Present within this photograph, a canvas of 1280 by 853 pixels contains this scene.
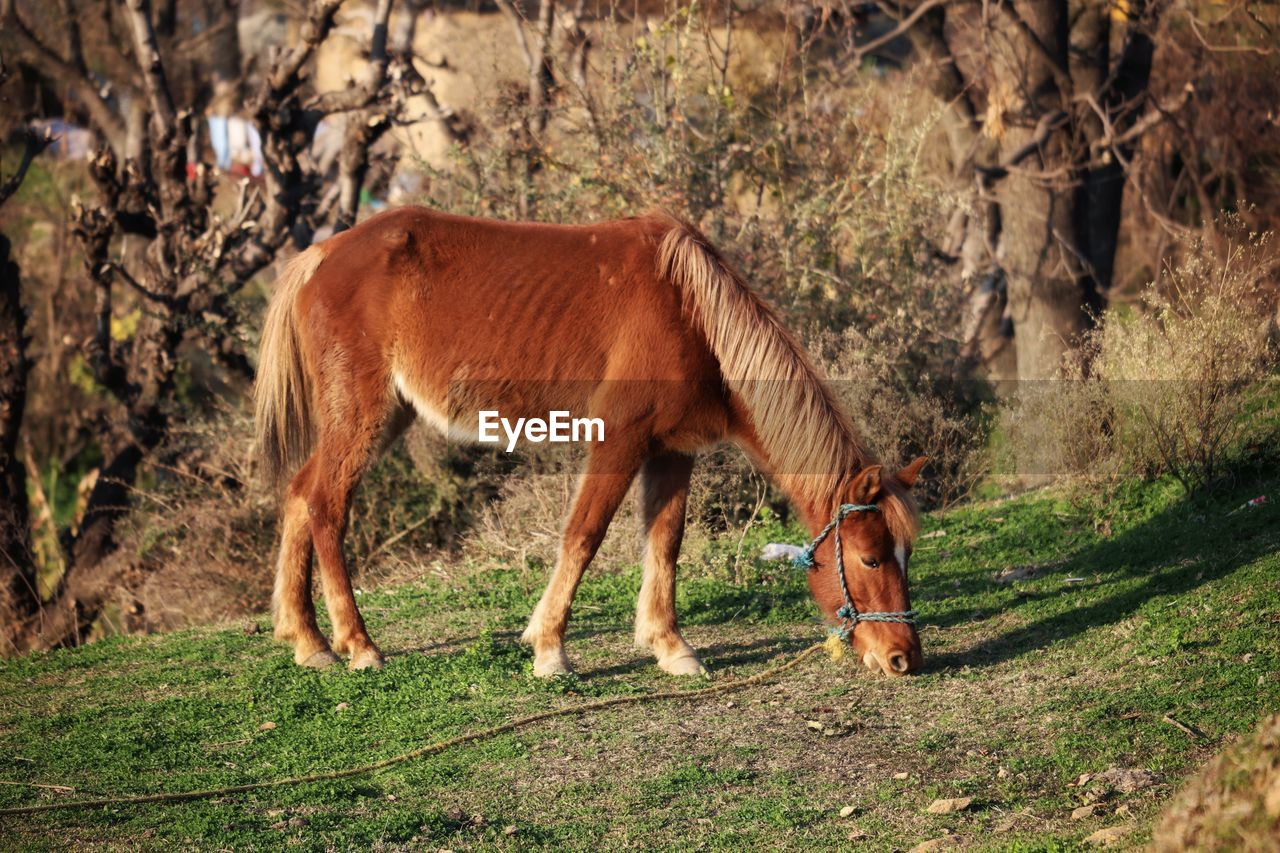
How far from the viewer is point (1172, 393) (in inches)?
316

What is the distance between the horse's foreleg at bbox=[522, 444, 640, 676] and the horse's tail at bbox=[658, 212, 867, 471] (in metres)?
0.63

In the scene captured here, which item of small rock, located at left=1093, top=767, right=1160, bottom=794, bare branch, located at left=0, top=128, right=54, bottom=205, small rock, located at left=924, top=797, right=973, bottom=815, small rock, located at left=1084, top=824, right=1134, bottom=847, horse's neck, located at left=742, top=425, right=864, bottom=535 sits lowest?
small rock, located at left=924, top=797, right=973, bottom=815

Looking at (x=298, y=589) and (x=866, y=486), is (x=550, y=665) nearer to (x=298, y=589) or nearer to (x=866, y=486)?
(x=298, y=589)

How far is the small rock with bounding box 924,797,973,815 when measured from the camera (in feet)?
15.0

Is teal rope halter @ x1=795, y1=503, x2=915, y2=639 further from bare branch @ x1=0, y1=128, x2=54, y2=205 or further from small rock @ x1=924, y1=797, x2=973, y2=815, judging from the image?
bare branch @ x1=0, y1=128, x2=54, y2=205

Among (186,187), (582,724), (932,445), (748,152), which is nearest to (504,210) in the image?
(748,152)

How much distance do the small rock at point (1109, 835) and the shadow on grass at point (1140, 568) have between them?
6.45 ft

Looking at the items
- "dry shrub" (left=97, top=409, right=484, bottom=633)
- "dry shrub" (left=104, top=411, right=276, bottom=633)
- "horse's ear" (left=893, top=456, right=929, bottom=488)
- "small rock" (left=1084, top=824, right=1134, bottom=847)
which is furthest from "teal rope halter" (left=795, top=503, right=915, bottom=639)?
"dry shrub" (left=104, top=411, right=276, bottom=633)

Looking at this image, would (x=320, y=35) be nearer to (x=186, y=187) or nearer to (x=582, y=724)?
(x=186, y=187)

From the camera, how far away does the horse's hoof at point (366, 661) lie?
6.42m

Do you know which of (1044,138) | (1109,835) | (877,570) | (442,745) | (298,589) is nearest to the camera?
(1109,835)

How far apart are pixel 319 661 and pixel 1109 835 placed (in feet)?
12.9

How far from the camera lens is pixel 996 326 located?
51.2 feet

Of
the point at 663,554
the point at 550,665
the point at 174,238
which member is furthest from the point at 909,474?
the point at 174,238
